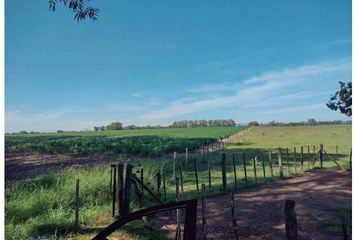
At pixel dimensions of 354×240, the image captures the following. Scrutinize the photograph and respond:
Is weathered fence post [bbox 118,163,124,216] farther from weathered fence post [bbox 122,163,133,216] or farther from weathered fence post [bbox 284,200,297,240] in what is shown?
weathered fence post [bbox 284,200,297,240]

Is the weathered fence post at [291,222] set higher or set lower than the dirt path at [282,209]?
higher

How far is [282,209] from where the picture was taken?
8359mm

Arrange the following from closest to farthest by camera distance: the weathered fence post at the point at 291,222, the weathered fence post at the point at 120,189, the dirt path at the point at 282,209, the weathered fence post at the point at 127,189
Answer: the weathered fence post at the point at 291,222 → the dirt path at the point at 282,209 → the weathered fence post at the point at 127,189 → the weathered fence post at the point at 120,189

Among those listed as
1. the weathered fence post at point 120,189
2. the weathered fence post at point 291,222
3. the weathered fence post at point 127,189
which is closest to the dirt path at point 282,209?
the weathered fence post at point 127,189

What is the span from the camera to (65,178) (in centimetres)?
927

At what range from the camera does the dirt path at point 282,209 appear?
666 cm

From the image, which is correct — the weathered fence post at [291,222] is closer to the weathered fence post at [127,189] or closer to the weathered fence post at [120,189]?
the weathered fence post at [127,189]

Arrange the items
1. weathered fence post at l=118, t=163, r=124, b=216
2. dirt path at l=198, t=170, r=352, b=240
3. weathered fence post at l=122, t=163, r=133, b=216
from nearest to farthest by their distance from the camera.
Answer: dirt path at l=198, t=170, r=352, b=240 → weathered fence post at l=122, t=163, r=133, b=216 → weathered fence post at l=118, t=163, r=124, b=216

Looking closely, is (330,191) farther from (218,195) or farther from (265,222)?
(265,222)

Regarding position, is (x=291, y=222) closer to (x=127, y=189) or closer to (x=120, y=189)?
(x=127, y=189)

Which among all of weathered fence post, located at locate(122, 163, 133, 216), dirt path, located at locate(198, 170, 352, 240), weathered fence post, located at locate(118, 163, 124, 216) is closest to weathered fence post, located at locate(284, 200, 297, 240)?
dirt path, located at locate(198, 170, 352, 240)

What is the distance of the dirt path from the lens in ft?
21.8

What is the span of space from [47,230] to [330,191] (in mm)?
7959

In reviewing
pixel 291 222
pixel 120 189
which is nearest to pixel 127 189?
pixel 120 189
